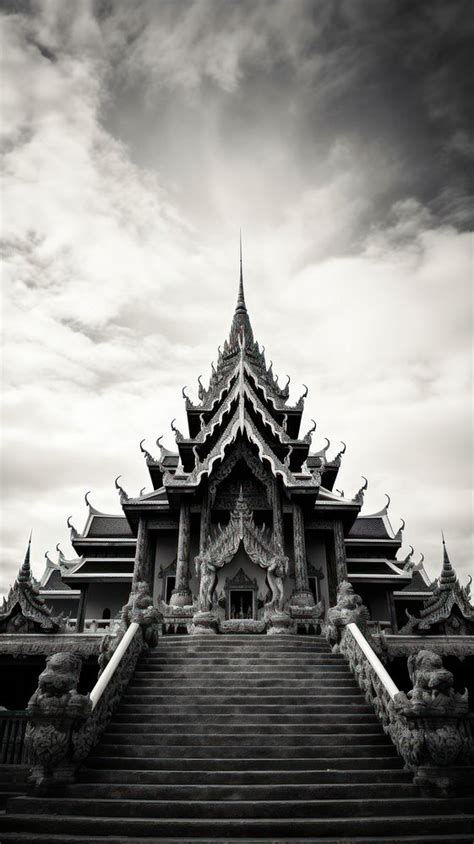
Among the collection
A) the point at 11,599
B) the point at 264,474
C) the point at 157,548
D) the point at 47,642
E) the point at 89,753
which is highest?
the point at 264,474

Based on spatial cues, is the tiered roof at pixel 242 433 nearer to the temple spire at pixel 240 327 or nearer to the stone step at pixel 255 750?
the temple spire at pixel 240 327

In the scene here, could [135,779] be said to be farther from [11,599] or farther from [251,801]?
[11,599]

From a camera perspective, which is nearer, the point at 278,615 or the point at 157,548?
the point at 278,615

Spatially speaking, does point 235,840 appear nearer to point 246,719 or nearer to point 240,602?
point 246,719

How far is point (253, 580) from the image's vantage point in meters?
14.0

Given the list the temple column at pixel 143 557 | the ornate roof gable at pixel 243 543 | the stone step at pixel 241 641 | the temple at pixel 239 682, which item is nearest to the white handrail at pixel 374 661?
the temple at pixel 239 682

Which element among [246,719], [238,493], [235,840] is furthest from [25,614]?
[235,840]

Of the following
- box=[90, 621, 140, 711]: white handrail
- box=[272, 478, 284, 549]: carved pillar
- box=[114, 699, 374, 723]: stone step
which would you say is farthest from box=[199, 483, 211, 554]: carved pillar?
box=[114, 699, 374, 723]: stone step

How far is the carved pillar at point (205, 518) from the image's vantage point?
14750 millimetres

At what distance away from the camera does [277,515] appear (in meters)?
15.2

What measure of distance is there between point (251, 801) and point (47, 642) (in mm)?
6859

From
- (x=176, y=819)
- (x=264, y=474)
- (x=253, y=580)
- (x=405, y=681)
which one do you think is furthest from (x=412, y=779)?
(x=264, y=474)

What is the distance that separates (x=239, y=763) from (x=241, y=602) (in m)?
8.18

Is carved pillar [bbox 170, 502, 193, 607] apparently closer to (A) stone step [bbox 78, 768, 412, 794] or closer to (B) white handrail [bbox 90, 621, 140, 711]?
(B) white handrail [bbox 90, 621, 140, 711]
